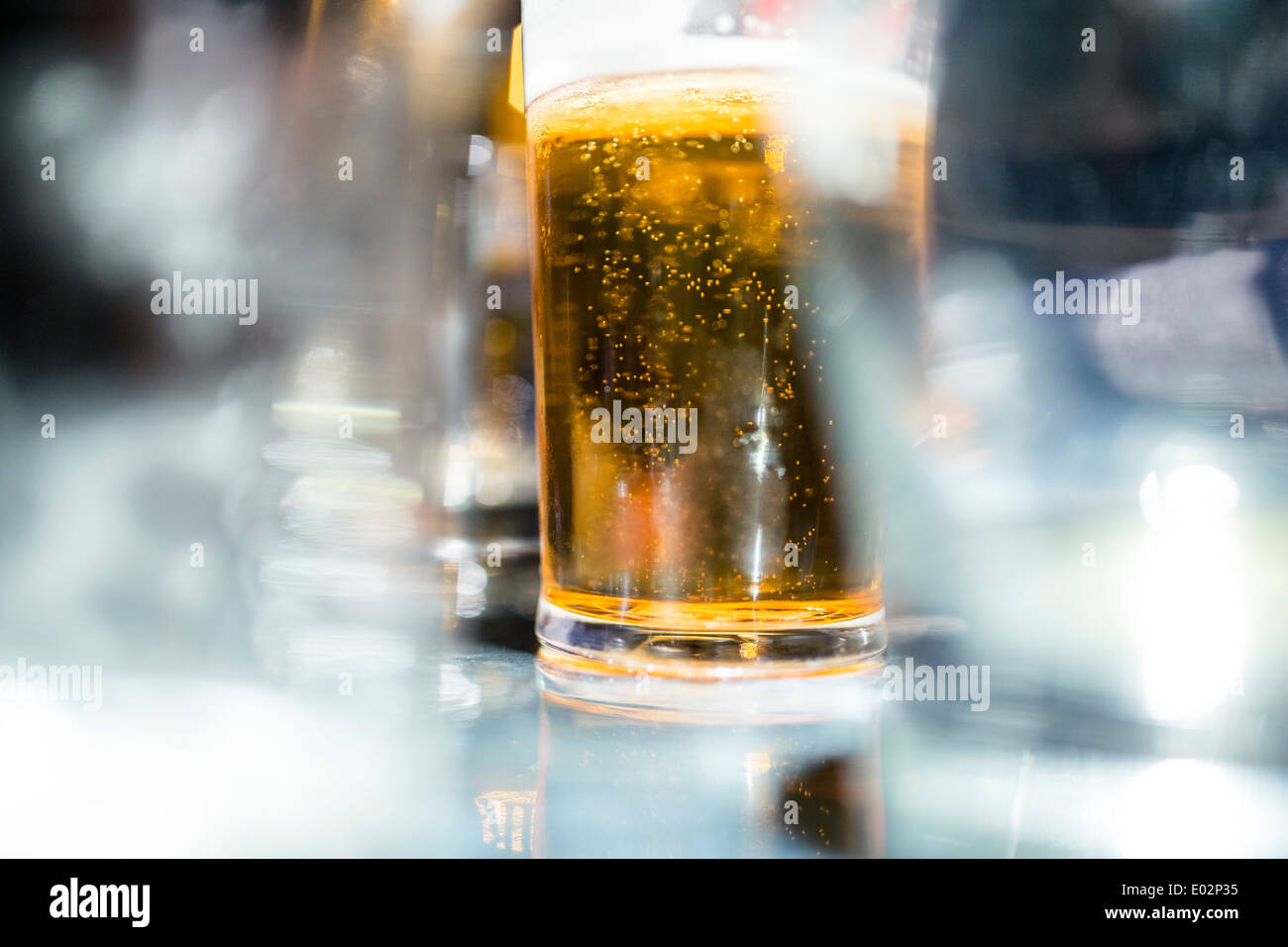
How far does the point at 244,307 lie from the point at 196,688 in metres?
0.53

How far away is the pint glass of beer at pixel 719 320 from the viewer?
0.39 m

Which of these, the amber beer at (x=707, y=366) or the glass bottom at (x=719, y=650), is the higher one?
the amber beer at (x=707, y=366)

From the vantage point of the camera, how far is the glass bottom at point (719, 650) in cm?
38

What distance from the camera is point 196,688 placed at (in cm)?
40

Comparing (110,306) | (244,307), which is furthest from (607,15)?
(110,306)

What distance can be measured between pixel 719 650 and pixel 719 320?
0.41 ft

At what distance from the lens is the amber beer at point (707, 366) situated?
39 centimetres

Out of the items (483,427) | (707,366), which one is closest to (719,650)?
(707,366)

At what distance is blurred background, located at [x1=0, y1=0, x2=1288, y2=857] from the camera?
0.35m

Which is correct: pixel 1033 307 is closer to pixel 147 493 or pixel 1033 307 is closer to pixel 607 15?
pixel 607 15

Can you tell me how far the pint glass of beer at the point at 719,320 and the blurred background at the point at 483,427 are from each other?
0.07 feet

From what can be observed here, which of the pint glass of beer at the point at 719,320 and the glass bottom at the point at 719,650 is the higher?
the pint glass of beer at the point at 719,320

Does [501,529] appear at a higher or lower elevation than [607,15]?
lower

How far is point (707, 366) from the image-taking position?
0.39 meters
